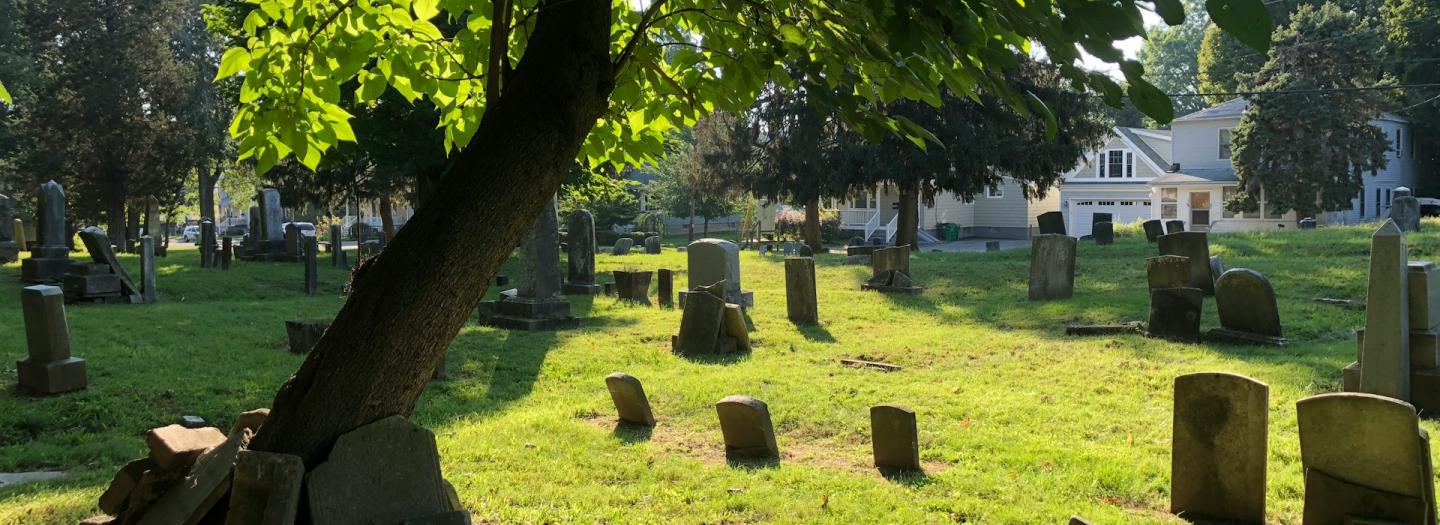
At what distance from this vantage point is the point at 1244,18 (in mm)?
2188

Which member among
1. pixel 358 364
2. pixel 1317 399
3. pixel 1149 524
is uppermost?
pixel 358 364

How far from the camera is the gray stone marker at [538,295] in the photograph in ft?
52.5

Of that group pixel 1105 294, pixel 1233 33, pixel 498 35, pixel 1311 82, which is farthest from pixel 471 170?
pixel 1311 82

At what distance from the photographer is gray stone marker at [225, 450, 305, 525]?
3783mm

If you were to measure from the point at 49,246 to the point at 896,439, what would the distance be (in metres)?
19.7

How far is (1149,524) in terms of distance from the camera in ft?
19.3

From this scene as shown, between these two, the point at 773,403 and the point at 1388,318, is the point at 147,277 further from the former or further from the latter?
the point at 1388,318

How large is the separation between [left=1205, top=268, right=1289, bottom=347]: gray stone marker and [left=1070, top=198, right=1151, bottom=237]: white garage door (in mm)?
39209

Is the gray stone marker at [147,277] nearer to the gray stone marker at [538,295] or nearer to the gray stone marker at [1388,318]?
the gray stone marker at [538,295]

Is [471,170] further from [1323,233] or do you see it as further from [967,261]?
[1323,233]

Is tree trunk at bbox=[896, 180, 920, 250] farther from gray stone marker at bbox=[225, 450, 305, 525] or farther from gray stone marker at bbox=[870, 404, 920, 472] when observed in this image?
gray stone marker at bbox=[225, 450, 305, 525]

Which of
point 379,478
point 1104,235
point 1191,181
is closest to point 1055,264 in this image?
point 1104,235

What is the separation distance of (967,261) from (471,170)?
25135 mm

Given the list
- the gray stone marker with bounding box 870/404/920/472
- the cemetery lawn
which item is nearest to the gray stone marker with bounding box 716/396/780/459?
the cemetery lawn
